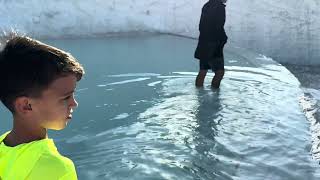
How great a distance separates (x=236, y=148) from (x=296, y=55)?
286 inches

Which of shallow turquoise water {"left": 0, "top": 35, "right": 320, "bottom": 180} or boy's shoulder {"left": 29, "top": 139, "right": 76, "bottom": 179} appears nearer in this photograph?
boy's shoulder {"left": 29, "top": 139, "right": 76, "bottom": 179}

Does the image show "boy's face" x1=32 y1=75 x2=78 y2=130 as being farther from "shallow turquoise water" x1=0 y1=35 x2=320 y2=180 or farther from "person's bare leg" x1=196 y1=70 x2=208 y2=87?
"person's bare leg" x1=196 y1=70 x2=208 y2=87

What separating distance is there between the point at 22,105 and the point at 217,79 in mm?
4732

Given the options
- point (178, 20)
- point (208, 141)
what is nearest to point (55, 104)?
point (208, 141)

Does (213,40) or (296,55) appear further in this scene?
(296,55)

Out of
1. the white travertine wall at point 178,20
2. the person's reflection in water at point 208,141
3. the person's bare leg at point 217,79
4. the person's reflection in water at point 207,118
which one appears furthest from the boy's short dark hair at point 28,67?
the white travertine wall at point 178,20

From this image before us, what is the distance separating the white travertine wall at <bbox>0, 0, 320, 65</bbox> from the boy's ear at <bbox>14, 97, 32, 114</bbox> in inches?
330

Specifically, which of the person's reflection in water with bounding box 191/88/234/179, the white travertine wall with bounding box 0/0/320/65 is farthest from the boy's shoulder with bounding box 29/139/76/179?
the white travertine wall with bounding box 0/0/320/65

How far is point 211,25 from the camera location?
230 inches

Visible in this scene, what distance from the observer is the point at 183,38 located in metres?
9.91

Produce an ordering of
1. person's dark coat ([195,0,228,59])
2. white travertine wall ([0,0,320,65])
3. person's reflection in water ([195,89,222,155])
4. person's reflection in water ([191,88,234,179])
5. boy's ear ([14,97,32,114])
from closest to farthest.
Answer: boy's ear ([14,97,32,114]) < person's reflection in water ([191,88,234,179]) < person's reflection in water ([195,89,222,155]) < person's dark coat ([195,0,228,59]) < white travertine wall ([0,0,320,65])

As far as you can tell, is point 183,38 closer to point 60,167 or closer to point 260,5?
point 260,5

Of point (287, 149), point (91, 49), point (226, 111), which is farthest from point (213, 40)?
point (91, 49)

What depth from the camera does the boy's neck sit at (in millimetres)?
1393
